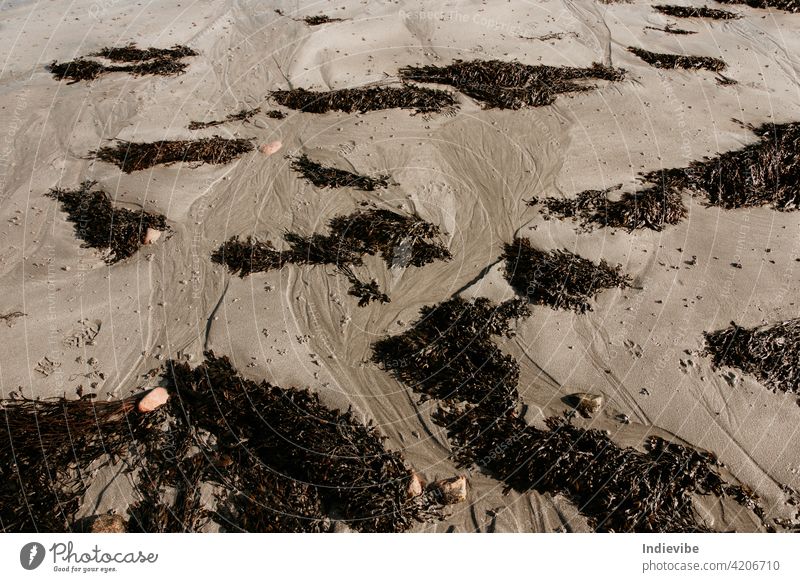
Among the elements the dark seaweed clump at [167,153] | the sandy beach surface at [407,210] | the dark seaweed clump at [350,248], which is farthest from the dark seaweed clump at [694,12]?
the dark seaweed clump at [167,153]

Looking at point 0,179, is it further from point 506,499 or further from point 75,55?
point 506,499

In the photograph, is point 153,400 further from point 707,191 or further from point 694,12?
point 694,12

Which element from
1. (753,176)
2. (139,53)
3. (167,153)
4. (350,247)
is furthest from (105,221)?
(753,176)

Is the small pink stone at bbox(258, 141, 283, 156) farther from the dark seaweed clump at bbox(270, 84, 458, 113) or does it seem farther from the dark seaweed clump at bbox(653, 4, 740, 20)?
the dark seaweed clump at bbox(653, 4, 740, 20)

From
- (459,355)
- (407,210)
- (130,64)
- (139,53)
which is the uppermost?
(139,53)
